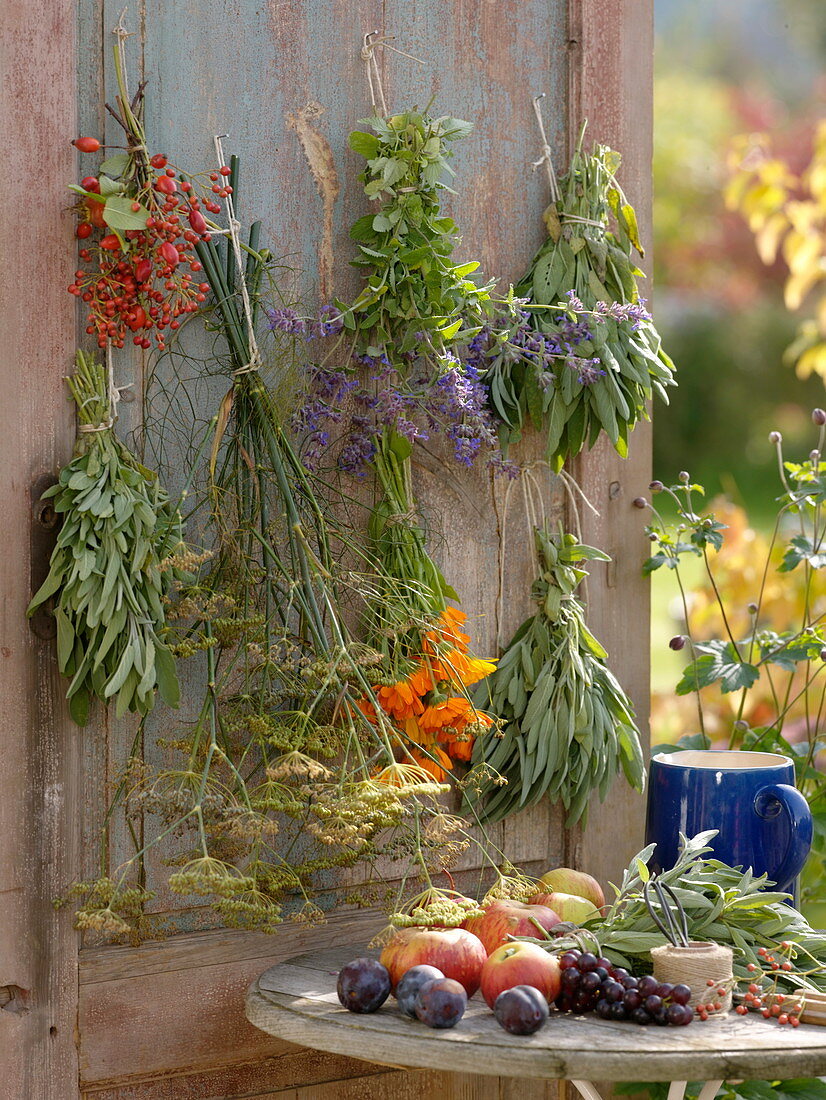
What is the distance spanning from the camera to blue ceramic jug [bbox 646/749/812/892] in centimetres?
187

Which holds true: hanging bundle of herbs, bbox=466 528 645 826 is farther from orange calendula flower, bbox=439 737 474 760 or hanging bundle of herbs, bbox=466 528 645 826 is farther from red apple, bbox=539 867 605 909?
red apple, bbox=539 867 605 909

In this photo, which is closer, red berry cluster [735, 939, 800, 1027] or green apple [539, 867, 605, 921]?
red berry cluster [735, 939, 800, 1027]

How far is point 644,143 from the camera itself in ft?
7.41

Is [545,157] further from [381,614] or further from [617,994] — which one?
[617,994]

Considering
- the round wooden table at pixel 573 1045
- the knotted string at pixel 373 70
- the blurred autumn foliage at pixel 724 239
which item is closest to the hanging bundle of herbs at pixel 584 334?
the knotted string at pixel 373 70

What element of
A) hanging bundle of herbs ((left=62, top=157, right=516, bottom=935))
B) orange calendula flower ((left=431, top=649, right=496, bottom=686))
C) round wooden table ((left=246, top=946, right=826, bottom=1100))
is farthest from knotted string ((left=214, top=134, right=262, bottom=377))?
round wooden table ((left=246, top=946, right=826, bottom=1100))

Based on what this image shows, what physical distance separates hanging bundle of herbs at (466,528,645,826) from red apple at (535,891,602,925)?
0.69 ft

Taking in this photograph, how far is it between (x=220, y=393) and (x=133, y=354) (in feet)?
0.45

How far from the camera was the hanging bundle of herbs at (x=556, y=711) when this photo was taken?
2.02 m

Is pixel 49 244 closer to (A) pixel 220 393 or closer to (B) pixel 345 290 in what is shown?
(A) pixel 220 393

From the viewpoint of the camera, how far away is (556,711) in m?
2.02

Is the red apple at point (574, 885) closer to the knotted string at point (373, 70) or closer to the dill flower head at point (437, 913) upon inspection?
the dill flower head at point (437, 913)

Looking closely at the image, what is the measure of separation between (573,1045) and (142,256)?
108 cm

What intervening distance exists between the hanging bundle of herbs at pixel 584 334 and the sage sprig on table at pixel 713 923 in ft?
2.23
